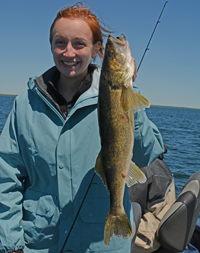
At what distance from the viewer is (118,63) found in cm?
218

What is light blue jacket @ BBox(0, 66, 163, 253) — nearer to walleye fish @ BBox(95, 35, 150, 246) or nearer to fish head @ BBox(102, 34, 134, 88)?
walleye fish @ BBox(95, 35, 150, 246)

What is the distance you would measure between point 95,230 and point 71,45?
1.72 meters

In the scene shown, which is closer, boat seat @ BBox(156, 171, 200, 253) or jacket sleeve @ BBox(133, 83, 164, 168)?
jacket sleeve @ BBox(133, 83, 164, 168)

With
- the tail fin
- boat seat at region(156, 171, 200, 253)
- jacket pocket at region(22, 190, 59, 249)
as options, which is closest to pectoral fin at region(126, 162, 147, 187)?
the tail fin

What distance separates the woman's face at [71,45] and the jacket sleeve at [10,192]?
71 centimetres

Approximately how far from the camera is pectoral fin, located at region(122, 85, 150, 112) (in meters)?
2.02

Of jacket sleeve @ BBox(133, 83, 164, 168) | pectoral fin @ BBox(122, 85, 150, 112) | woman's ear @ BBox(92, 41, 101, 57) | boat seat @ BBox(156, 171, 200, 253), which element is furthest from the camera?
boat seat @ BBox(156, 171, 200, 253)

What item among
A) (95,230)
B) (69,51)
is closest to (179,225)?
(95,230)

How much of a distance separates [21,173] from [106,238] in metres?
1.02

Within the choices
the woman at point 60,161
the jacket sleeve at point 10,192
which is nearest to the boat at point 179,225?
the woman at point 60,161

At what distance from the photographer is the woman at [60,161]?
2240 millimetres

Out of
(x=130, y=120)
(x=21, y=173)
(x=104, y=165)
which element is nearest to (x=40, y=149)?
(x=21, y=173)

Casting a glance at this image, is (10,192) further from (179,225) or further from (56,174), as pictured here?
(179,225)

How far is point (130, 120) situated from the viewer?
2066 millimetres
